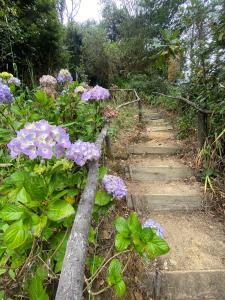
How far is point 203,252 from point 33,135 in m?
1.91

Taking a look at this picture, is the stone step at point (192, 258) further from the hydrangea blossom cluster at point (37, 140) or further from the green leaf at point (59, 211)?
the hydrangea blossom cluster at point (37, 140)

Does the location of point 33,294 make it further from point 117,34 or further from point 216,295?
point 117,34

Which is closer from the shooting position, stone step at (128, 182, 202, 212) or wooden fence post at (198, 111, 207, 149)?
stone step at (128, 182, 202, 212)

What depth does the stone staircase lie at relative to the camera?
1954 millimetres

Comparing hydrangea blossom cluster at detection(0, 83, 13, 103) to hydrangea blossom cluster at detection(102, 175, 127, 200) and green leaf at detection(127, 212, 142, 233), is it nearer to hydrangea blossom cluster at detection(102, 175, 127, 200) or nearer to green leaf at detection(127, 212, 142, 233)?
hydrangea blossom cluster at detection(102, 175, 127, 200)

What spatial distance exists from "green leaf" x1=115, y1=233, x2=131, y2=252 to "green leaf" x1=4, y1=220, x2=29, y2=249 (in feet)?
1.28

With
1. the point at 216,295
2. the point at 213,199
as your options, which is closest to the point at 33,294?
the point at 216,295

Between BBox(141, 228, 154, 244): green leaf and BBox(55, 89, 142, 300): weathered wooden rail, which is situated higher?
BBox(55, 89, 142, 300): weathered wooden rail

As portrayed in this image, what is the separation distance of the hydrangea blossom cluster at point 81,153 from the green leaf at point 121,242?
1.19ft

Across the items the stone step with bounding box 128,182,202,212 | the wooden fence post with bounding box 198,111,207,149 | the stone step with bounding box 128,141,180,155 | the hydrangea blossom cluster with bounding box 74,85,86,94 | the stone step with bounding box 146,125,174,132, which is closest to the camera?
the hydrangea blossom cluster with bounding box 74,85,86,94

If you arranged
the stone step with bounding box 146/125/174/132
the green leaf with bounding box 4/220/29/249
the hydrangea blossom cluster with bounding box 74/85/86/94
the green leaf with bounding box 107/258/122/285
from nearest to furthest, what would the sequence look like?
the green leaf with bounding box 4/220/29/249 → the green leaf with bounding box 107/258/122/285 → the hydrangea blossom cluster with bounding box 74/85/86/94 → the stone step with bounding box 146/125/174/132

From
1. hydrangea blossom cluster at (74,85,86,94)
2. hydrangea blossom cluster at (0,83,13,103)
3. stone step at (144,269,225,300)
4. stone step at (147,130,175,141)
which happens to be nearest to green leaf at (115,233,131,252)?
stone step at (144,269,225,300)

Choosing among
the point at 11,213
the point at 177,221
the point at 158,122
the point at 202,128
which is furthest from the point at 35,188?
the point at 158,122

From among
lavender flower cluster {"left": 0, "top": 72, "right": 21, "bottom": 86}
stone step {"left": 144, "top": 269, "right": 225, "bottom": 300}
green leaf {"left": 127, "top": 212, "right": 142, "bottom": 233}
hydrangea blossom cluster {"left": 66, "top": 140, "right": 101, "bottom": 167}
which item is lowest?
stone step {"left": 144, "top": 269, "right": 225, "bottom": 300}
